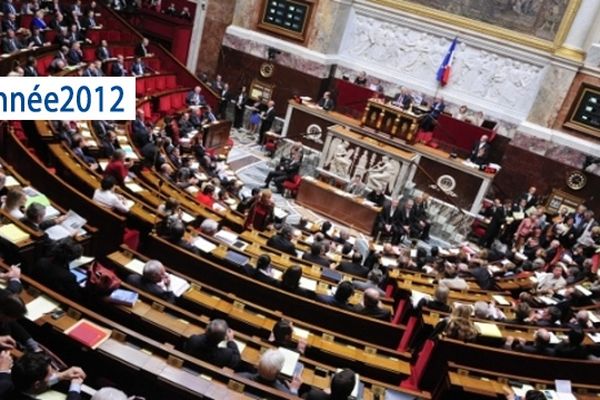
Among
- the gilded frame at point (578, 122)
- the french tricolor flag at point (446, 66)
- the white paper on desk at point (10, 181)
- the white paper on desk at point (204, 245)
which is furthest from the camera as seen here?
the french tricolor flag at point (446, 66)

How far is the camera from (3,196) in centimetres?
545

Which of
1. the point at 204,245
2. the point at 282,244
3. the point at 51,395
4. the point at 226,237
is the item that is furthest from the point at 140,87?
the point at 51,395

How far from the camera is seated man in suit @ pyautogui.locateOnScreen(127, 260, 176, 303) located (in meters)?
4.59

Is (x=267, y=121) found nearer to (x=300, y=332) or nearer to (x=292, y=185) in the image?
(x=292, y=185)

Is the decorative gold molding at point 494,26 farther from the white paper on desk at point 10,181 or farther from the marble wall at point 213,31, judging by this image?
the white paper on desk at point 10,181

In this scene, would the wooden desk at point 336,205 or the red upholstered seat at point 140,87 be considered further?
the red upholstered seat at point 140,87

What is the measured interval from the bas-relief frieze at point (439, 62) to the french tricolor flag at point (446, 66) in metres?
0.18

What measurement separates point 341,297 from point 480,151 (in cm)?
915

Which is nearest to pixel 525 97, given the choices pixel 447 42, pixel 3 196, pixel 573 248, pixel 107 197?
pixel 447 42

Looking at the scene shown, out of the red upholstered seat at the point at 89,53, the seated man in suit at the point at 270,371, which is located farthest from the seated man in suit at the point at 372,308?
the red upholstered seat at the point at 89,53

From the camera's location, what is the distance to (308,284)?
5785 mm

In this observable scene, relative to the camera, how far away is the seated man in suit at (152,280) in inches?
181

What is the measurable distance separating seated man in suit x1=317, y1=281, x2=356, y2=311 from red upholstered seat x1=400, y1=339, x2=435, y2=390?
0.91m

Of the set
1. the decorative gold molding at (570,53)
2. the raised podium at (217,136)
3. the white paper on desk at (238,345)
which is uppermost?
the decorative gold molding at (570,53)
